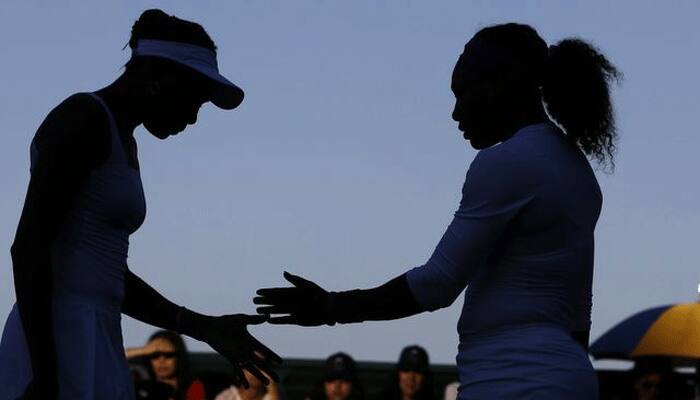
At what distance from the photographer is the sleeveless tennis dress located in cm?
412

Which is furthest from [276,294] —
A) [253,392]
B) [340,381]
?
[340,381]

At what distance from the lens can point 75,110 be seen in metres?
4.09

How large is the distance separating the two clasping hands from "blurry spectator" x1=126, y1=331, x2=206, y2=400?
627 cm

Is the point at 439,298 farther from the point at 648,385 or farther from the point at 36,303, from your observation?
the point at 648,385

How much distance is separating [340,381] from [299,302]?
310 inches

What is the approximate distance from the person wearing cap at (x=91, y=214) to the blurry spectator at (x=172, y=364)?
697 centimetres

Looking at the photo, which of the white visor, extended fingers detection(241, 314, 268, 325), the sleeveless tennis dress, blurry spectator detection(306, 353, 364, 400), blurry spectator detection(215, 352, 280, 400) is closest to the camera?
the sleeveless tennis dress

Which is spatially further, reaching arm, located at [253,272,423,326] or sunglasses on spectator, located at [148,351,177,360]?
sunglasses on spectator, located at [148,351,177,360]

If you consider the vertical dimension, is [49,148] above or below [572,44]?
below

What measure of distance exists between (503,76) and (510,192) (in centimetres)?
32

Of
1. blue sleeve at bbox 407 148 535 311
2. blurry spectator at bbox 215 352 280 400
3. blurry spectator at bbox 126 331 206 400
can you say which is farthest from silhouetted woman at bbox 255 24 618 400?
blurry spectator at bbox 126 331 206 400

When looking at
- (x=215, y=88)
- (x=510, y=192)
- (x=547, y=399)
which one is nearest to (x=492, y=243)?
(x=510, y=192)

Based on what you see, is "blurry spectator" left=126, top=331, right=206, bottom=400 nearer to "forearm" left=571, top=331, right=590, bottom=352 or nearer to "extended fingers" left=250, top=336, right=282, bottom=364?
"extended fingers" left=250, top=336, right=282, bottom=364

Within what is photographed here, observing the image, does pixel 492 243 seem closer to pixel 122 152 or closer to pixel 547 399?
pixel 547 399
